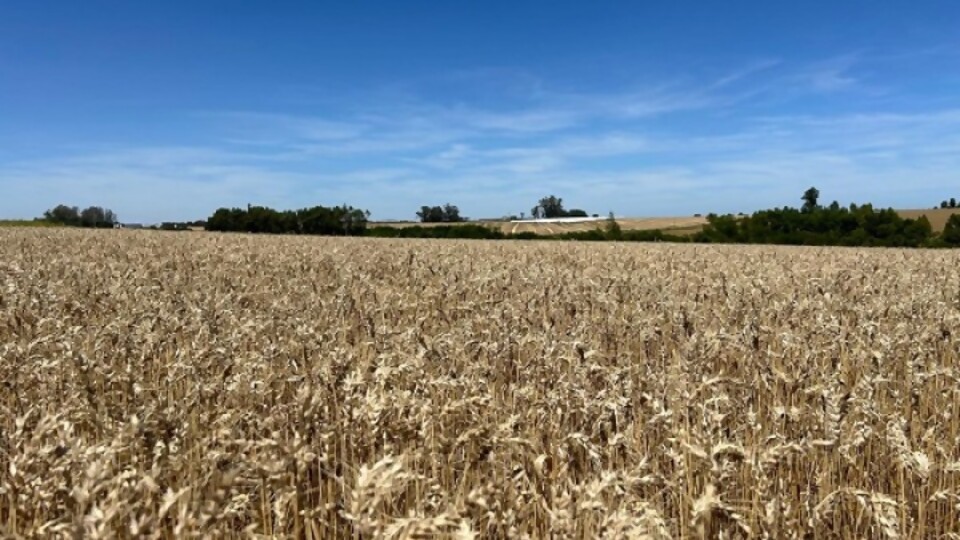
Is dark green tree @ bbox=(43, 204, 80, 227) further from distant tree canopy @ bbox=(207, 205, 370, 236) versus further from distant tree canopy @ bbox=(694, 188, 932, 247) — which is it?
distant tree canopy @ bbox=(694, 188, 932, 247)

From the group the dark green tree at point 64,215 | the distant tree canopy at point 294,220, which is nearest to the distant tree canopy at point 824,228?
the distant tree canopy at point 294,220

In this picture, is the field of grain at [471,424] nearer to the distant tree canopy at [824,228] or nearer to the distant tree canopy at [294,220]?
the distant tree canopy at [824,228]

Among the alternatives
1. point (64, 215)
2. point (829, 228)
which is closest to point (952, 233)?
point (829, 228)

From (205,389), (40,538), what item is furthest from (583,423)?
(40,538)

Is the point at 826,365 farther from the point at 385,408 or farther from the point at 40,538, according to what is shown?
the point at 40,538

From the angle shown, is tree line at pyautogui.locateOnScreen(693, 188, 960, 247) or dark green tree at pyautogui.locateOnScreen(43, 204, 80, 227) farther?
dark green tree at pyautogui.locateOnScreen(43, 204, 80, 227)

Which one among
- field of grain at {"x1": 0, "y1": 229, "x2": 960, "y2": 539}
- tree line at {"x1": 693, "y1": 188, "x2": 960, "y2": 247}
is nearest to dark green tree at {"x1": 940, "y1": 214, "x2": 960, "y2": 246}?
tree line at {"x1": 693, "y1": 188, "x2": 960, "y2": 247}

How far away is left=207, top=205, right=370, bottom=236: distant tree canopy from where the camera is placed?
69.4m

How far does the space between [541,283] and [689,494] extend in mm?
7538

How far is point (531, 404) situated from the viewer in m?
3.60

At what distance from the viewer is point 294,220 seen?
231 ft

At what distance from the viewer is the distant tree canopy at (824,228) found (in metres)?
46.8

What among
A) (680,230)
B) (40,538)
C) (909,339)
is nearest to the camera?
(40,538)

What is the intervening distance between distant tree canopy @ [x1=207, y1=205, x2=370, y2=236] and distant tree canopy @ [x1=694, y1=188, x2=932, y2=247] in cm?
3658
